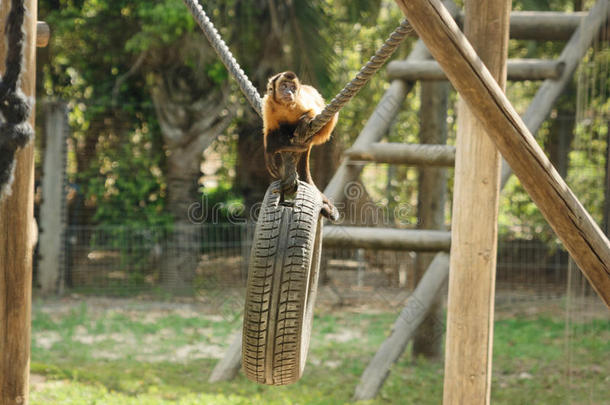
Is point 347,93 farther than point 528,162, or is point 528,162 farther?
point 528,162

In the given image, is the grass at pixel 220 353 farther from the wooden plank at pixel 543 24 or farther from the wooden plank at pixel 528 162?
the wooden plank at pixel 543 24

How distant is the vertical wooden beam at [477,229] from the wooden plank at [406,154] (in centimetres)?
147

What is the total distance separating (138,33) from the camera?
7641 millimetres

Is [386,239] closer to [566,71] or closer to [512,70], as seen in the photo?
[512,70]

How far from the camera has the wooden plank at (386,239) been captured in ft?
14.4

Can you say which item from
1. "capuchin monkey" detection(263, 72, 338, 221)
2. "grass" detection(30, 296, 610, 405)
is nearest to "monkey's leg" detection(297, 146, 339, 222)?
"capuchin monkey" detection(263, 72, 338, 221)

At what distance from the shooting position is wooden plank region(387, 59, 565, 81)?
467cm

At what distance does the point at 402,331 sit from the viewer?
4.55m

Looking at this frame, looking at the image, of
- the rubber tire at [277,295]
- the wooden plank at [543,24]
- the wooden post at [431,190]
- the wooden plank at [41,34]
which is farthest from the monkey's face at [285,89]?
the wooden post at [431,190]

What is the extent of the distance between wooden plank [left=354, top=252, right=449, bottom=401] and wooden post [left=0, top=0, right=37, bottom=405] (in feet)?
7.20

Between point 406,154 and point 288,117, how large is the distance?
212cm

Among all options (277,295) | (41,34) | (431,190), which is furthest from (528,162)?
(431,190)

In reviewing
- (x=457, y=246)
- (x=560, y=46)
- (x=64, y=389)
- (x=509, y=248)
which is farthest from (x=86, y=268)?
(x=560, y=46)

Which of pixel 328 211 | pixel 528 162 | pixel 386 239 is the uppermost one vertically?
pixel 528 162
